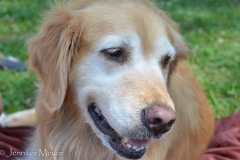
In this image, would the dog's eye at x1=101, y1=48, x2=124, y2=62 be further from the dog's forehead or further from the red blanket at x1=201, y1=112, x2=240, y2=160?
the red blanket at x1=201, y1=112, x2=240, y2=160

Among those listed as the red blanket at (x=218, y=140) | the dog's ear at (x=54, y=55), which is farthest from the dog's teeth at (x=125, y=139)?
the red blanket at (x=218, y=140)

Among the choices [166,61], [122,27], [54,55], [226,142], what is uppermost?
[122,27]

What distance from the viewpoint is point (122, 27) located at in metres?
2.87

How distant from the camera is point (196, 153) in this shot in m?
3.84

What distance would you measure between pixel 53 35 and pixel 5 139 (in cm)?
172

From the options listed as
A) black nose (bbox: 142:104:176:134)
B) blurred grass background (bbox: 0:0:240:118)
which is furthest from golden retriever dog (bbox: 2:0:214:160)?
blurred grass background (bbox: 0:0:240:118)

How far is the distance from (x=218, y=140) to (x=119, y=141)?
63.3 inches

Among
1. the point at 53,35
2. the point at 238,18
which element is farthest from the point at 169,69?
the point at 238,18

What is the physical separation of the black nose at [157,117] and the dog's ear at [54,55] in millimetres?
752

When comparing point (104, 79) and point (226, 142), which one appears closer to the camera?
point (104, 79)

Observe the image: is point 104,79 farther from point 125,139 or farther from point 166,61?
point 166,61

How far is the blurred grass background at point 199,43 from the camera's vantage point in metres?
5.34

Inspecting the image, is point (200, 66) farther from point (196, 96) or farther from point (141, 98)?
point (141, 98)

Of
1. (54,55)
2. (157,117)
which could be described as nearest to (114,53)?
(54,55)
